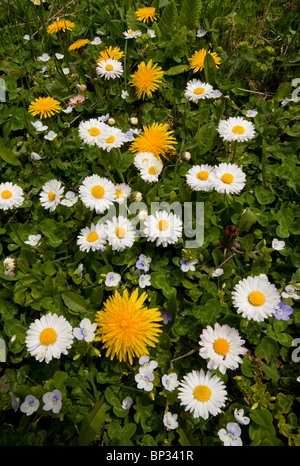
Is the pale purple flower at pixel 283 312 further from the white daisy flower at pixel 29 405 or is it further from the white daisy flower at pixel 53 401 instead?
the white daisy flower at pixel 29 405

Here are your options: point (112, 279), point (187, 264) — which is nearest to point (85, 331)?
point (112, 279)

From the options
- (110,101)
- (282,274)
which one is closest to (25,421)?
(282,274)

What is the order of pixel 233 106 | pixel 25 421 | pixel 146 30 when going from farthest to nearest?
pixel 146 30, pixel 233 106, pixel 25 421

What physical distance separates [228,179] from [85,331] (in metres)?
1.14

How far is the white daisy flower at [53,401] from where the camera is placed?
64.1 inches

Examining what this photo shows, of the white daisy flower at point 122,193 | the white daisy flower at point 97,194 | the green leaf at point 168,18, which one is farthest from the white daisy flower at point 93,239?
the green leaf at point 168,18

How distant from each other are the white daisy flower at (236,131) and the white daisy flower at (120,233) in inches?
32.4

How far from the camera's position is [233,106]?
2.58 metres

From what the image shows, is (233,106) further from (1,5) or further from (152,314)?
(1,5)

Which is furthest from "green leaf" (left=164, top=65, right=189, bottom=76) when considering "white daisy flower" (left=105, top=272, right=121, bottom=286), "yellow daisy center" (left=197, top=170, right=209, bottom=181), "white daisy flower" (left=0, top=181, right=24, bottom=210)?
"white daisy flower" (left=105, top=272, right=121, bottom=286)

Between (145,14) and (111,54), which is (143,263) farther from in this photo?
(145,14)

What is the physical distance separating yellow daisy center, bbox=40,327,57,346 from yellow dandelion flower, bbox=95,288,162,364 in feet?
0.70

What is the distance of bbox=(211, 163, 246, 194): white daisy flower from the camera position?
6.40ft

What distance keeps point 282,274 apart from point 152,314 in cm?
85
